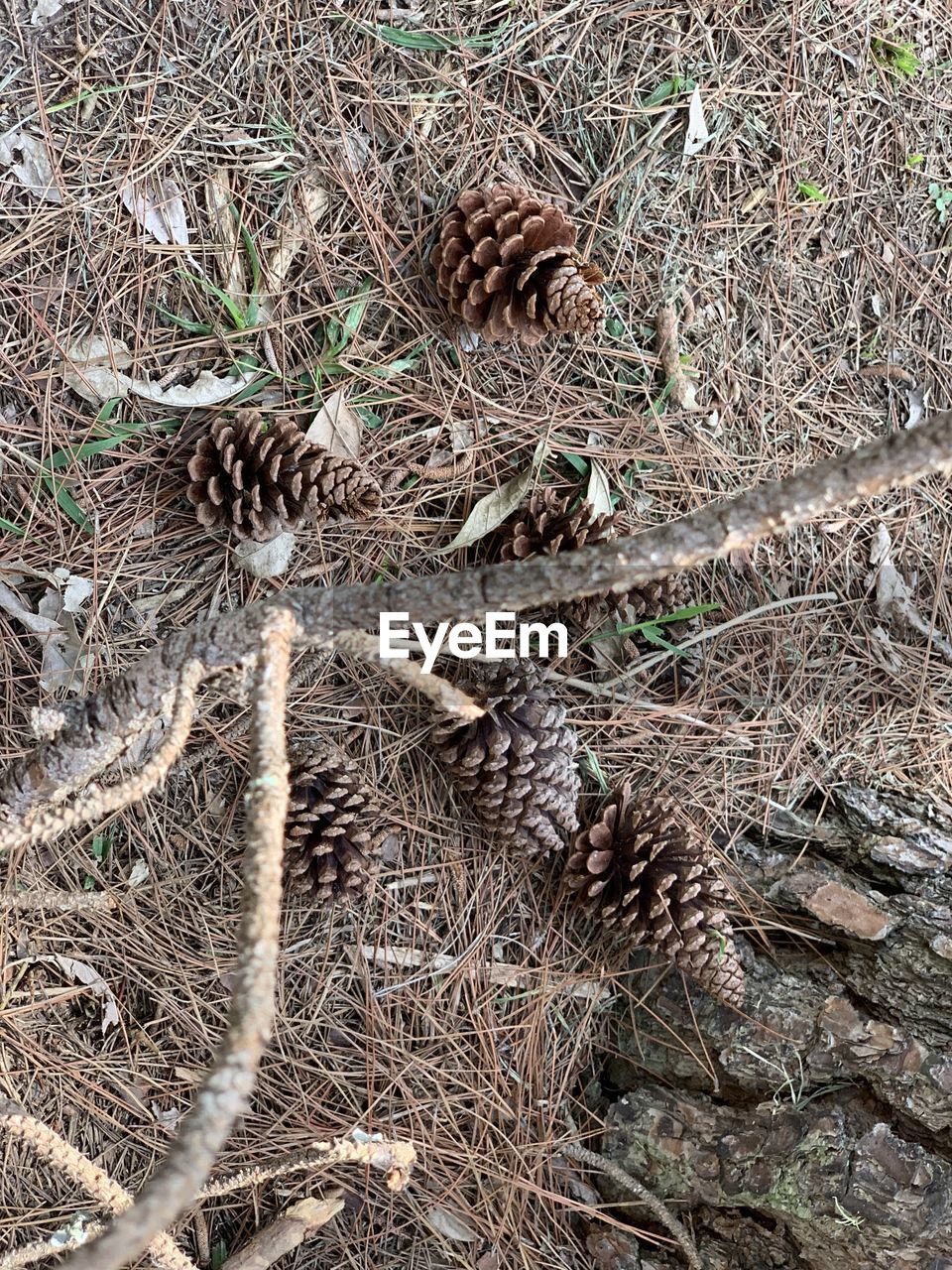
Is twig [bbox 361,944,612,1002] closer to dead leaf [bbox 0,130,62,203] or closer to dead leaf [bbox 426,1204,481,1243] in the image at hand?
dead leaf [bbox 426,1204,481,1243]

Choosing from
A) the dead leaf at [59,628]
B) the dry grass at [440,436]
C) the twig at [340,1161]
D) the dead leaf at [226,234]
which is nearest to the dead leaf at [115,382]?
the dry grass at [440,436]

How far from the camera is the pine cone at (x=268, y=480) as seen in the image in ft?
5.22

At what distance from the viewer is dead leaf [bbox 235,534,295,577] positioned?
172 centimetres

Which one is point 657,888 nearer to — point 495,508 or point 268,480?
point 495,508

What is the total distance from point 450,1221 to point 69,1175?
734mm

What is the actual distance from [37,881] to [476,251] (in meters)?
1.34

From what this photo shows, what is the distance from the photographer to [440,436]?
5.94ft

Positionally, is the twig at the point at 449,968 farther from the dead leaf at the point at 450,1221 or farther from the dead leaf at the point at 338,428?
the dead leaf at the point at 338,428

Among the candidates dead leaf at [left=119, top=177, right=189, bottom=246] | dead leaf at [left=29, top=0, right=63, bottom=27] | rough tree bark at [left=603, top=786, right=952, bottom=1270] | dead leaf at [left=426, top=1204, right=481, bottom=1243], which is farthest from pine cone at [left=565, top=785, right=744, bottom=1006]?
dead leaf at [left=29, top=0, right=63, bottom=27]

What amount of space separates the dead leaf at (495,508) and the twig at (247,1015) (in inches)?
31.2

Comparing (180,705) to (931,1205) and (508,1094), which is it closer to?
(508,1094)

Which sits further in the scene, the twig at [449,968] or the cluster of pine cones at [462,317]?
the twig at [449,968]

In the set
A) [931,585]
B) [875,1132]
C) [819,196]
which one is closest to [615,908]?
[875,1132]

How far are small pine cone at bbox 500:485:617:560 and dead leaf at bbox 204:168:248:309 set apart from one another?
25.1 inches
